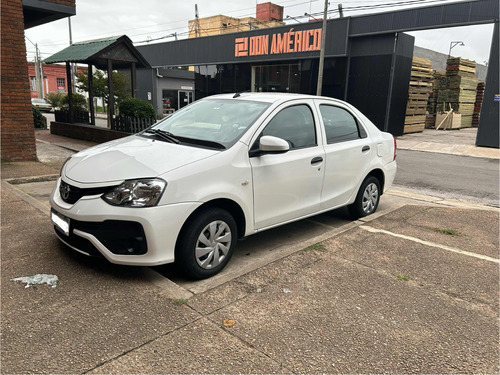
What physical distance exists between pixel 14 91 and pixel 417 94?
59.3 feet

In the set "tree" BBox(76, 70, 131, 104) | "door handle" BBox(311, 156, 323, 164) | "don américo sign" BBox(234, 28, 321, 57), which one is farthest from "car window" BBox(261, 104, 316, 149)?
"tree" BBox(76, 70, 131, 104)

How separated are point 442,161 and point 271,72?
40.1 ft

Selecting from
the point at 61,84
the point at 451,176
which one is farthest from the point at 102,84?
the point at 61,84

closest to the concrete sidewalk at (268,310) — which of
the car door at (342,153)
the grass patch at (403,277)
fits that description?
the grass patch at (403,277)

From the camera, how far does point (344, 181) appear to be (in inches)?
198

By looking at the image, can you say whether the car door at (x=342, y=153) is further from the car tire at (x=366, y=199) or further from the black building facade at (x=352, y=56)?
the black building facade at (x=352, y=56)

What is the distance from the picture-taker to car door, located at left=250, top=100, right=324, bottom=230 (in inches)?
154

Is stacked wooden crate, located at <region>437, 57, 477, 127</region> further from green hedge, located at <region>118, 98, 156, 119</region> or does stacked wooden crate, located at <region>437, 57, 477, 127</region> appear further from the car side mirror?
the car side mirror

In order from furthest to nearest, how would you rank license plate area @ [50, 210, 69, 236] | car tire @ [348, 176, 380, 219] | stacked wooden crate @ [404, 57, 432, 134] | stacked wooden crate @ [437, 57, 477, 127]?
stacked wooden crate @ [437, 57, 477, 127], stacked wooden crate @ [404, 57, 432, 134], car tire @ [348, 176, 380, 219], license plate area @ [50, 210, 69, 236]

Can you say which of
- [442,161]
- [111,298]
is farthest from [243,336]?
[442,161]

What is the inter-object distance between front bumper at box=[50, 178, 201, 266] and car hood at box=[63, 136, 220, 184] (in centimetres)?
25

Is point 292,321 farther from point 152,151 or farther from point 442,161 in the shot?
point 442,161

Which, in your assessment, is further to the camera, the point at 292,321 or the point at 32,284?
the point at 32,284

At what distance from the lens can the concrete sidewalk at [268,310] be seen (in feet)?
8.14
